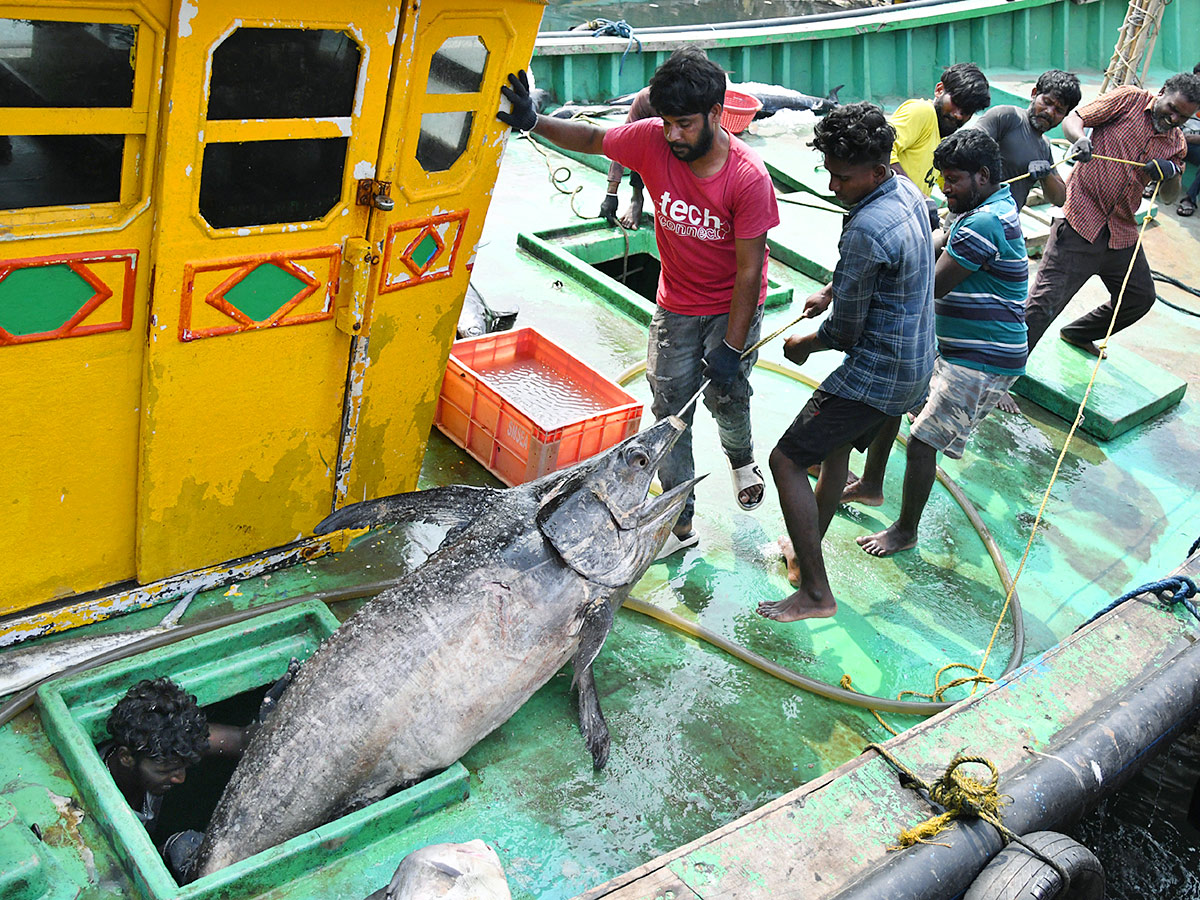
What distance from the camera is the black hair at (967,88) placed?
6527 millimetres

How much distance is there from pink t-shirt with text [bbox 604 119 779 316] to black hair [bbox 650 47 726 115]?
0.28m

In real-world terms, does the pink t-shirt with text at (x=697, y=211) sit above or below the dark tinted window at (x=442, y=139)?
below

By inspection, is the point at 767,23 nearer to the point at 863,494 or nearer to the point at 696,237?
the point at 863,494

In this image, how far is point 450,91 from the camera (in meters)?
3.70

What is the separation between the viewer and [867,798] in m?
3.40

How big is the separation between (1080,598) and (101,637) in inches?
167

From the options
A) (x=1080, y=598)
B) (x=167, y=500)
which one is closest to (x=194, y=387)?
(x=167, y=500)

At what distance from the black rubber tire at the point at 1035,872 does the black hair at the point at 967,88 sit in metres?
4.67

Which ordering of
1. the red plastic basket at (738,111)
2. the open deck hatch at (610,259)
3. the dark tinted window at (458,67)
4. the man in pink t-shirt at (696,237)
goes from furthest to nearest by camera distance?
the red plastic basket at (738,111) → the open deck hatch at (610,259) → the man in pink t-shirt at (696,237) → the dark tinted window at (458,67)

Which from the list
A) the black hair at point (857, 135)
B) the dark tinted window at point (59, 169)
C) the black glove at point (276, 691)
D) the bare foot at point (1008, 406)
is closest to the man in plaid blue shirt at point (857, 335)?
the black hair at point (857, 135)

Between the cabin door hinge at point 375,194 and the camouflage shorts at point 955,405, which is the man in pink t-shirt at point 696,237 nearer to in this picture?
the cabin door hinge at point 375,194

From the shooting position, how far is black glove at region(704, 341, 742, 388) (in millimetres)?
4309

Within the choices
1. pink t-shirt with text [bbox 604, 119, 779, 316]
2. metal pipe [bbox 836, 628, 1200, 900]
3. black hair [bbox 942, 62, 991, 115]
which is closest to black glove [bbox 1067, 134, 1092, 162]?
black hair [bbox 942, 62, 991, 115]

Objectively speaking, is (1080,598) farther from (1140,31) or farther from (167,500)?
(1140,31)
